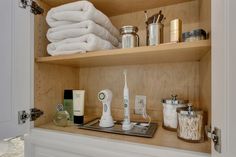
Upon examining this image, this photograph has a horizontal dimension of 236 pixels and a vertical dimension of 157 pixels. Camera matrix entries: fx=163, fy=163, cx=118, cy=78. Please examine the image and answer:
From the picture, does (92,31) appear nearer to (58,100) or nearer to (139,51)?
(139,51)

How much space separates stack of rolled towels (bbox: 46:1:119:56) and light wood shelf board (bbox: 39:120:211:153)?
0.35m

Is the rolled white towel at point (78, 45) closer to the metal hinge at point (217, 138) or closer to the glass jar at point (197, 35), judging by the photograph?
the glass jar at point (197, 35)

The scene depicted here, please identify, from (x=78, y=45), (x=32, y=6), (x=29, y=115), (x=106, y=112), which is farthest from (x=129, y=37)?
(x=29, y=115)

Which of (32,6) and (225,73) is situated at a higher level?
(32,6)

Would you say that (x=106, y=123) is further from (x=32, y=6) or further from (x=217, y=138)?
(x=32, y=6)

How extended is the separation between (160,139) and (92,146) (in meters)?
0.26

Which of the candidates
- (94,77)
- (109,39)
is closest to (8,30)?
(109,39)

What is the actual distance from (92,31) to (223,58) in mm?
516

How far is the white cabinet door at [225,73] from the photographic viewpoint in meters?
0.34

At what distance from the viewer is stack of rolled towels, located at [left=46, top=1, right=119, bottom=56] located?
27.6 inches

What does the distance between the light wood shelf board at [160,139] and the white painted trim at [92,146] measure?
25 millimetres

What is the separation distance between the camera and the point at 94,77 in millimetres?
1067

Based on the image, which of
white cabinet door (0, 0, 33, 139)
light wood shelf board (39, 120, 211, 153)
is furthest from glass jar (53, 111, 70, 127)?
white cabinet door (0, 0, 33, 139)

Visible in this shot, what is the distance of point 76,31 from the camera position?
2.39 ft
